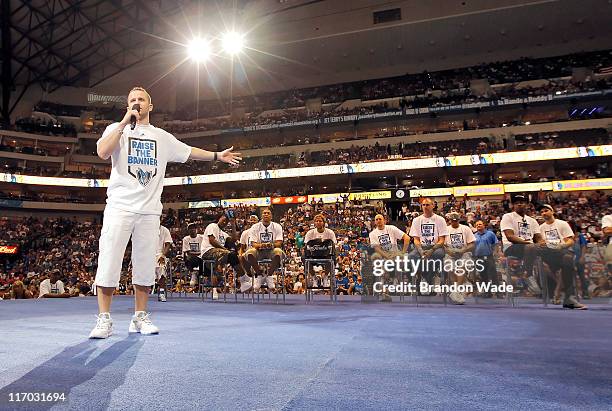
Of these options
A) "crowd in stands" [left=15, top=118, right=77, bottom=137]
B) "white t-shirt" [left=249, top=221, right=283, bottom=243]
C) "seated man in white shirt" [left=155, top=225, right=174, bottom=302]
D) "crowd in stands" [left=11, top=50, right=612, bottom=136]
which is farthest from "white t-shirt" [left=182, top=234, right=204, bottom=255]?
"crowd in stands" [left=15, top=118, right=77, bottom=137]

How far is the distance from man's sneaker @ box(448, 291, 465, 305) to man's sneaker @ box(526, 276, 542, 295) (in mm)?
1022

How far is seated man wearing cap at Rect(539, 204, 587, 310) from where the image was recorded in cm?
588

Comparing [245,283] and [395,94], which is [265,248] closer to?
[245,283]

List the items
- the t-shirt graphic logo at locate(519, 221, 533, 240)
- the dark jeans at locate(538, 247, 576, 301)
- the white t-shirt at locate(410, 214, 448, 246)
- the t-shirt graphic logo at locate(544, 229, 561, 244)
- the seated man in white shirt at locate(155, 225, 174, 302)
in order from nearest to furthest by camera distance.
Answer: the dark jeans at locate(538, 247, 576, 301), the t-shirt graphic logo at locate(544, 229, 561, 244), the t-shirt graphic logo at locate(519, 221, 533, 240), the white t-shirt at locate(410, 214, 448, 246), the seated man in white shirt at locate(155, 225, 174, 302)

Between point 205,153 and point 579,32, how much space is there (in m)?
35.3

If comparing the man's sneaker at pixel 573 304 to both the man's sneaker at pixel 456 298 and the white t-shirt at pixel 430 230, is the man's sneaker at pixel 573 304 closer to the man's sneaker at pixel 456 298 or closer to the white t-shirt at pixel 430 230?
the man's sneaker at pixel 456 298

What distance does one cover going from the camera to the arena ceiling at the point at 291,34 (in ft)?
86.9

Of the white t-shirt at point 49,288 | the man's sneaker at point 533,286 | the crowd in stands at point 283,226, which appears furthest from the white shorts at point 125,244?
the white t-shirt at point 49,288

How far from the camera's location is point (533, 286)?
6.21 metres

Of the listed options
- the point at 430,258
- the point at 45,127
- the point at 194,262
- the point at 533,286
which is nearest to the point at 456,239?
the point at 430,258

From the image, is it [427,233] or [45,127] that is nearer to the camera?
[427,233]

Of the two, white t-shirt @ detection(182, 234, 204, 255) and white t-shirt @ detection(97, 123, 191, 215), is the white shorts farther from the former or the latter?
white t-shirt @ detection(182, 234, 204, 255)

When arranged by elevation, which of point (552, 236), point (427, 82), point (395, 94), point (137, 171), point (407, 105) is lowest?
point (552, 236)

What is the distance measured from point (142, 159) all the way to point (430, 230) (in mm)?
5494
